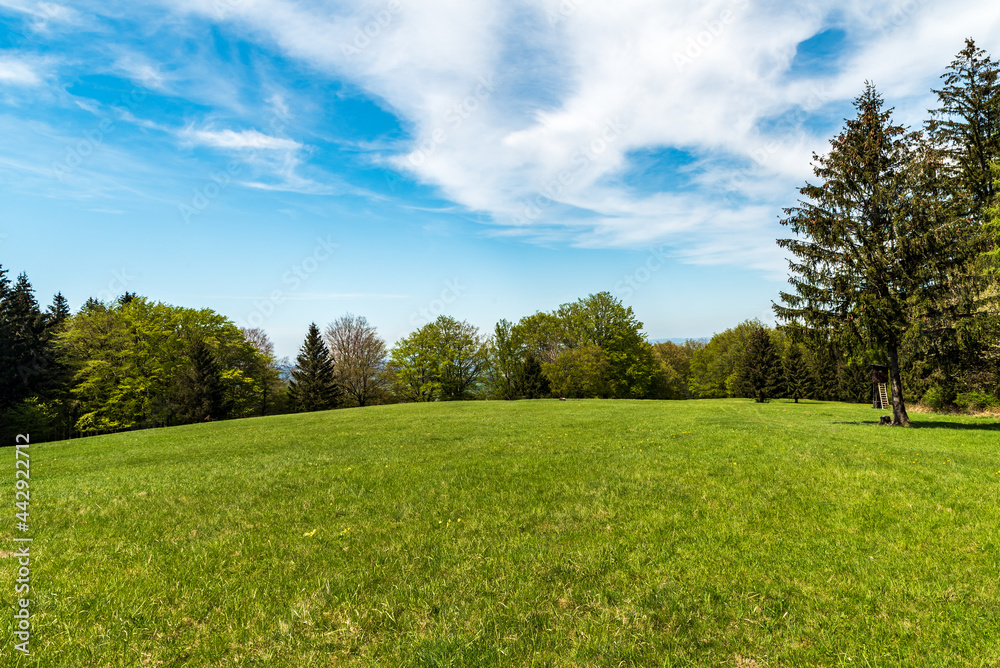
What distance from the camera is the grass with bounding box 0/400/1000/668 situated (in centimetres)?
420

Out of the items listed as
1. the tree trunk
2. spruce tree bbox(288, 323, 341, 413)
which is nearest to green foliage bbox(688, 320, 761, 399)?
the tree trunk

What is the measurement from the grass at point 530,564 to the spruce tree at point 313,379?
4243cm

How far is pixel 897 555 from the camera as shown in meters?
5.94

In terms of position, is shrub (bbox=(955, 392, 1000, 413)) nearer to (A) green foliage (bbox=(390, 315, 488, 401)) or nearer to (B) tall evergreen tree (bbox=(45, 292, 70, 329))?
(A) green foliage (bbox=(390, 315, 488, 401))

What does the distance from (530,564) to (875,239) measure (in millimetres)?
23644

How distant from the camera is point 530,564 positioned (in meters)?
5.91

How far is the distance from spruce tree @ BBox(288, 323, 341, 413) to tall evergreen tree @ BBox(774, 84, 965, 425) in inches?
1925

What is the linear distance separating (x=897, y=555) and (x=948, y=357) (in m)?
19.4

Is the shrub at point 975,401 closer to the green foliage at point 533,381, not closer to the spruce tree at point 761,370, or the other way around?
the spruce tree at point 761,370

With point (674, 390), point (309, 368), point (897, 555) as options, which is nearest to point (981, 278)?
point (897, 555)

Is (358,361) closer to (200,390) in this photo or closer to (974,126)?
(200,390)

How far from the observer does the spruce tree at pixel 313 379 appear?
174ft

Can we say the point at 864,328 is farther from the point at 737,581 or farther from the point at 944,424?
the point at 737,581

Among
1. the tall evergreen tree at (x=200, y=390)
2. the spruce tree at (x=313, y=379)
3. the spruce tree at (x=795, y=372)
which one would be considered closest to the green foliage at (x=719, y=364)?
the spruce tree at (x=795, y=372)
